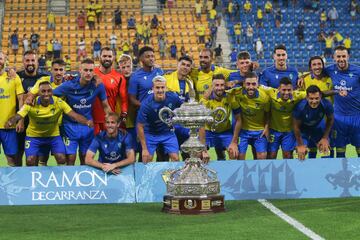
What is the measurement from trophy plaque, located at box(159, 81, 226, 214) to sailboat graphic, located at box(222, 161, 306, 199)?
0.83m

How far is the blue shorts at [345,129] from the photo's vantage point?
35.1 feet

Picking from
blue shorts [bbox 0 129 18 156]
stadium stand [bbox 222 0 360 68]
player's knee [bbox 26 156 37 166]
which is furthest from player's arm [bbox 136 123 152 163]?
stadium stand [bbox 222 0 360 68]

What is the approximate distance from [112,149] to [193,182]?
149 centimetres

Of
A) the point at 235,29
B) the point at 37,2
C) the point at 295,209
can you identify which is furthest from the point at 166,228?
the point at 37,2

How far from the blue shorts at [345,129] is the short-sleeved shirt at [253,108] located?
1067 millimetres

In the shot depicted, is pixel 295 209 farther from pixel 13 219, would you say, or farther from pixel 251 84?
pixel 13 219

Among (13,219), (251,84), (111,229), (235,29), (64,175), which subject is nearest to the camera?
(111,229)

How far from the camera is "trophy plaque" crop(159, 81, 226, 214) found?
834cm

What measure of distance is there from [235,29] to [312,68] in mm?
24318

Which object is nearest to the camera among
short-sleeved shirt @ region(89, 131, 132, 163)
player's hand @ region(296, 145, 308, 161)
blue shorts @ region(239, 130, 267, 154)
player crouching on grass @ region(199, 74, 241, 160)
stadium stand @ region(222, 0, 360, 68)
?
short-sleeved shirt @ region(89, 131, 132, 163)

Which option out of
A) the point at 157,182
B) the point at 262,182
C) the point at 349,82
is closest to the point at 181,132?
the point at 157,182

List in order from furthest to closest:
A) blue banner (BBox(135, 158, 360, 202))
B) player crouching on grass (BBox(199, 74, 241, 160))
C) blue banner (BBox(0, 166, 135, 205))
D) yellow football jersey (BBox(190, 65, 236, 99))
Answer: yellow football jersey (BBox(190, 65, 236, 99)), player crouching on grass (BBox(199, 74, 241, 160)), blue banner (BBox(135, 158, 360, 202)), blue banner (BBox(0, 166, 135, 205))

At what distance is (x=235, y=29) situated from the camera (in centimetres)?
3456

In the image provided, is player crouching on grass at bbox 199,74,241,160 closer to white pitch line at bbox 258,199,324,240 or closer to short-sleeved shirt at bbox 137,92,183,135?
short-sleeved shirt at bbox 137,92,183,135
